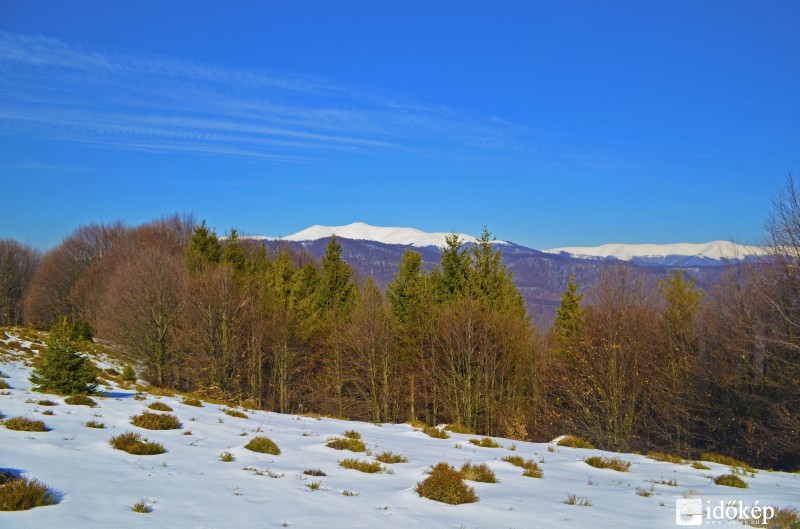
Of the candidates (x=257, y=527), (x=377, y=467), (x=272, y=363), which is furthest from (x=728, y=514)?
(x=272, y=363)

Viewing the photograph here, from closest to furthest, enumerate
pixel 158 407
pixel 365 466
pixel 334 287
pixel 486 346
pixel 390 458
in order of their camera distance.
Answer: pixel 365 466
pixel 390 458
pixel 158 407
pixel 486 346
pixel 334 287

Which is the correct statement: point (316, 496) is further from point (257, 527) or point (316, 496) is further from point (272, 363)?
point (272, 363)

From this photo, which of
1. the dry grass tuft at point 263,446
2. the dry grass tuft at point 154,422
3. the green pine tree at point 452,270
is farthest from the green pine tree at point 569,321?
the dry grass tuft at point 154,422

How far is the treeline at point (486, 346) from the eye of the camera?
2719cm

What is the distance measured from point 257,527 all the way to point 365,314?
33.9 meters

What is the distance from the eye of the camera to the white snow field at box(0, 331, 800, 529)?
20.9 feet

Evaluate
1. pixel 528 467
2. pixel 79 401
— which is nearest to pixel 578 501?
pixel 528 467

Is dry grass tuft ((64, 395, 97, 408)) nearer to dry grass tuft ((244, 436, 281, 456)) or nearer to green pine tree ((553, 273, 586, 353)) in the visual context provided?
dry grass tuft ((244, 436, 281, 456))

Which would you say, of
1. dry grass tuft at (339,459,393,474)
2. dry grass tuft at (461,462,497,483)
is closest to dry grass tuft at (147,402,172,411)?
dry grass tuft at (339,459,393,474)

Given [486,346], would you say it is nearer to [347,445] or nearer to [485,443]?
[485,443]

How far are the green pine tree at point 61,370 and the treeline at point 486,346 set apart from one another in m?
18.2

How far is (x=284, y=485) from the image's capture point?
8164 millimetres

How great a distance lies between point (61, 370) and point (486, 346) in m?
26.1

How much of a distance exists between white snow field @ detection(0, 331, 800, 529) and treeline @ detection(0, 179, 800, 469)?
15099 mm
